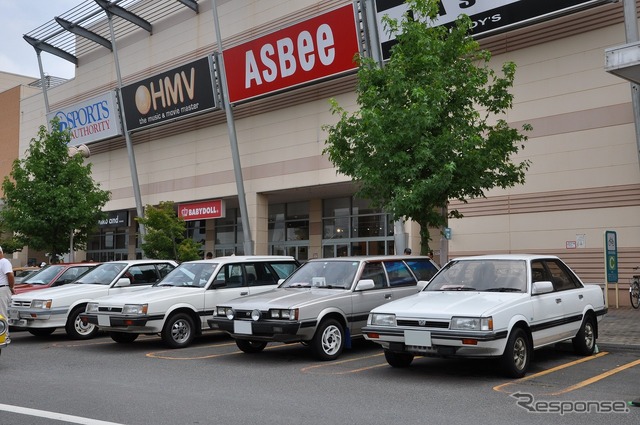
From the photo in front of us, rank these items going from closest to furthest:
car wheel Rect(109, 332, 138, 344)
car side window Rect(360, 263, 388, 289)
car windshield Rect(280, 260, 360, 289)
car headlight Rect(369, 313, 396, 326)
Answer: car headlight Rect(369, 313, 396, 326) → car windshield Rect(280, 260, 360, 289) → car side window Rect(360, 263, 388, 289) → car wheel Rect(109, 332, 138, 344)

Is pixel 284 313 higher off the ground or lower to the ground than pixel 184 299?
lower

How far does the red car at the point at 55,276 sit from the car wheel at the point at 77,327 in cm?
196

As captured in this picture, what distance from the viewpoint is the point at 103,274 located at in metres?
14.2

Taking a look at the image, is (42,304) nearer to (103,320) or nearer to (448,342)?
(103,320)

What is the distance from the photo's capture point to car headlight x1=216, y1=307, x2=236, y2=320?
10.1 m

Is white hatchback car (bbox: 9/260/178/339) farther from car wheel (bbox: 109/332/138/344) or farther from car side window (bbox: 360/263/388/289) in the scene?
car side window (bbox: 360/263/388/289)

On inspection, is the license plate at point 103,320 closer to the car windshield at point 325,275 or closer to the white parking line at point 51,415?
the car windshield at point 325,275

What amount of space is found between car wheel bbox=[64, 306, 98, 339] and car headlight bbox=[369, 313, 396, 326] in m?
6.74

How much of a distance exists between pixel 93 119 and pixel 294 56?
13558mm

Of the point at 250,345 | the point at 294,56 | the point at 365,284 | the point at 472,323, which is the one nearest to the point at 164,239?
the point at 294,56

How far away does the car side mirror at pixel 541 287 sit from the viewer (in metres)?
8.49

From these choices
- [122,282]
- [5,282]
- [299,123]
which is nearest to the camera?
[5,282]

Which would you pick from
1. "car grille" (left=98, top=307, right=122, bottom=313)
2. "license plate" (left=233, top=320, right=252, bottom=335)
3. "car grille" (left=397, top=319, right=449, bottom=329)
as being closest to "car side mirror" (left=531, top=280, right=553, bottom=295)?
"car grille" (left=397, top=319, right=449, bottom=329)

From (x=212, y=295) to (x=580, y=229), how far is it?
10564 mm
